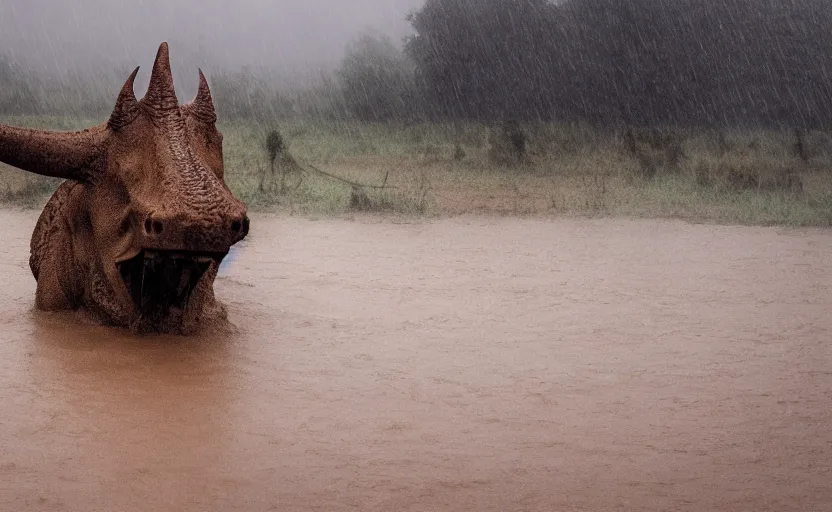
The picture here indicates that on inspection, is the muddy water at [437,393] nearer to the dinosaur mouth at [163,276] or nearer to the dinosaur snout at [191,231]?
the dinosaur mouth at [163,276]

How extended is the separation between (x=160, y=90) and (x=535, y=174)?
1213cm

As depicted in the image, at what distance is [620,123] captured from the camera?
24.0 m

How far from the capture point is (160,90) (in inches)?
215

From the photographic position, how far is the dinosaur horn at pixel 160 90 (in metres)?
5.44

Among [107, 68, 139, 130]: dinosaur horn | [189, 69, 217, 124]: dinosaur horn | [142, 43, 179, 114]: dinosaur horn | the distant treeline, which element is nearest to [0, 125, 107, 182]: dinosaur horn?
[107, 68, 139, 130]: dinosaur horn

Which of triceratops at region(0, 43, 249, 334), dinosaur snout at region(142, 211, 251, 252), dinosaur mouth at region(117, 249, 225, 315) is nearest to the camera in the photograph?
dinosaur snout at region(142, 211, 251, 252)

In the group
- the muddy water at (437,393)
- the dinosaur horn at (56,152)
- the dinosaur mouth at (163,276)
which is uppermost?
the dinosaur horn at (56,152)

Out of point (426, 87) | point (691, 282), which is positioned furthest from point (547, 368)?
point (426, 87)

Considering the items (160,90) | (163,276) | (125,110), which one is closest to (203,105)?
(160,90)

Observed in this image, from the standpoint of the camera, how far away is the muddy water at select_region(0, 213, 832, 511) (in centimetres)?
380

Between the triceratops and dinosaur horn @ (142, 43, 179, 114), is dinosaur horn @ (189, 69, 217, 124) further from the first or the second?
dinosaur horn @ (142, 43, 179, 114)

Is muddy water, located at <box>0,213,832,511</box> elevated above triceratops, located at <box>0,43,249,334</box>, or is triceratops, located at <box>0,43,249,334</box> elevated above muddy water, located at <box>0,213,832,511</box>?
triceratops, located at <box>0,43,249,334</box>

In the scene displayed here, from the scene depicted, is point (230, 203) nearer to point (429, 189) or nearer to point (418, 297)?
point (418, 297)

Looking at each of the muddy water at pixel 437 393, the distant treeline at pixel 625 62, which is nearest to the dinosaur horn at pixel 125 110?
the muddy water at pixel 437 393
